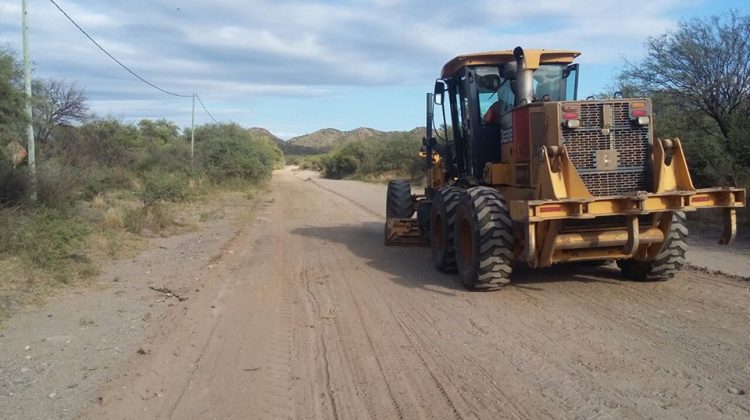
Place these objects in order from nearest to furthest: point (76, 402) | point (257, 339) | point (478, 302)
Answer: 1. point (76, 402)
2. point (257, 339)
3. point (478, 302)

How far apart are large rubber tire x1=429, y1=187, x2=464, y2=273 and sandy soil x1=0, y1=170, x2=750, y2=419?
40 centimetres

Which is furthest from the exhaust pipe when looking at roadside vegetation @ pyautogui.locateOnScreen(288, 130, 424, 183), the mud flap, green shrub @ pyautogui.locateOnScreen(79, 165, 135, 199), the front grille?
roadside vegetation @ pyautogui.locateOnScreen(288, 130, 424, 183)

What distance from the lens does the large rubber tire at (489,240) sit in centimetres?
870

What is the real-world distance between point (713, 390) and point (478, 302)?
350cm

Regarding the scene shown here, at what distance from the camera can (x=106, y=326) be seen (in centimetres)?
778

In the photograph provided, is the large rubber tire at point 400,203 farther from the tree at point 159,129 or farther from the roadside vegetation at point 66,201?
the tree at point 159,129

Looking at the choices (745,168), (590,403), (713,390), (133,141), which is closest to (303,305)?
(590,403)

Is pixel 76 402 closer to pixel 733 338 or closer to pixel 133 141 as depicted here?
pixel 733 338

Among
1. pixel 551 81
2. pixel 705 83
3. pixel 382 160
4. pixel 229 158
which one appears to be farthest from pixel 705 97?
pixel 382 160

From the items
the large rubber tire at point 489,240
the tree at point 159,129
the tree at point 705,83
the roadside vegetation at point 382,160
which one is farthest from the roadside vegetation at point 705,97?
the tree at point 159,129

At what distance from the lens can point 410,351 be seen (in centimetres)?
647

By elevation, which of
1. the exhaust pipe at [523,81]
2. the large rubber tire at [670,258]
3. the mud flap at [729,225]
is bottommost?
the large rubber tire at [670,258]

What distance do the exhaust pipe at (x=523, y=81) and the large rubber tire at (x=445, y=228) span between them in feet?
5.31

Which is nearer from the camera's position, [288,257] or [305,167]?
[288,257]
